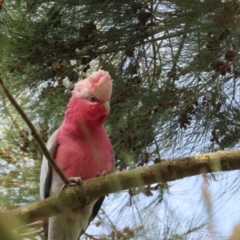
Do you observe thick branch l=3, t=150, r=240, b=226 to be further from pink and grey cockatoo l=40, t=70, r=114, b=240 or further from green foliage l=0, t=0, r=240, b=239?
green foliage l=0, t=0, r=240, b=239

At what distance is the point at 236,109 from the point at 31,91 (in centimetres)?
60

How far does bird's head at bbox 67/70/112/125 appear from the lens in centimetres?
108

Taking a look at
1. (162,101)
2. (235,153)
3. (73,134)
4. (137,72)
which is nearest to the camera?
(235,153)

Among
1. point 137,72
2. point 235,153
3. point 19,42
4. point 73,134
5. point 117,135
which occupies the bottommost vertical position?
point 235,153

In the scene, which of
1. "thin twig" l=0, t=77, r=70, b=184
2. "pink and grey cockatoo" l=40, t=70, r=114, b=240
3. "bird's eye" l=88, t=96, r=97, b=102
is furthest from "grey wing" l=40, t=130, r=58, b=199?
"thin twig" l=0, t=77, r=70, b=184

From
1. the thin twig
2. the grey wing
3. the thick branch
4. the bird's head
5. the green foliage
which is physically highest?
the green foliage

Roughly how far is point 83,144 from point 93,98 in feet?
0.34

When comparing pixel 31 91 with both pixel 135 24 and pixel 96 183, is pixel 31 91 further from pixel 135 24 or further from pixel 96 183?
pixel 96 183

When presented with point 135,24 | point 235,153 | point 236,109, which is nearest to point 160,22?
point 135,24

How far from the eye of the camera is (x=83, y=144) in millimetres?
1131

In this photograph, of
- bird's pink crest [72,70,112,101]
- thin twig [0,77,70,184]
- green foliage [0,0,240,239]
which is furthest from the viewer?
green foliage [0,0,240,239]

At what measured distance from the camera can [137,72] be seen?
1.48 m

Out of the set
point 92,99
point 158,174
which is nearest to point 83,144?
point 92,99

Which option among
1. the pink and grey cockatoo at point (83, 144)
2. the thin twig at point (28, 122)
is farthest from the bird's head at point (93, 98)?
the thin twig at point (28, 122)
